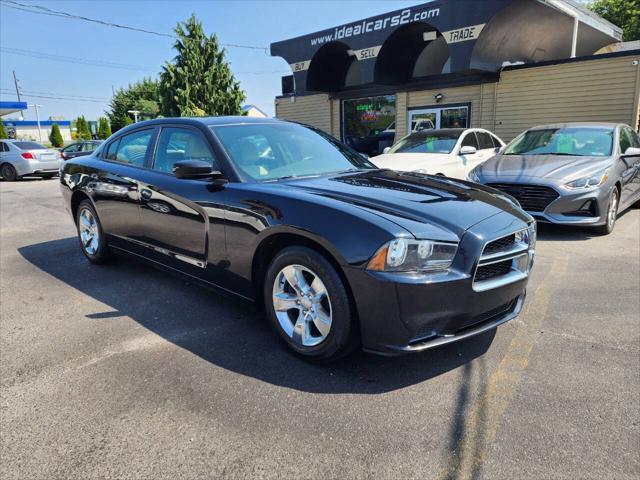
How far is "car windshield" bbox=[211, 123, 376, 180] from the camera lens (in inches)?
138

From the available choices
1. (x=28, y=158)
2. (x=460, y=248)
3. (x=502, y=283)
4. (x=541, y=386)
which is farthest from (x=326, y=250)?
(x=28, y=158)

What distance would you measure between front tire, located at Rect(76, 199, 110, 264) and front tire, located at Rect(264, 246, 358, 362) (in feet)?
8.98

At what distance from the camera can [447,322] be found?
252 cm

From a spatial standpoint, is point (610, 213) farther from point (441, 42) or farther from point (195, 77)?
point (195, 77)

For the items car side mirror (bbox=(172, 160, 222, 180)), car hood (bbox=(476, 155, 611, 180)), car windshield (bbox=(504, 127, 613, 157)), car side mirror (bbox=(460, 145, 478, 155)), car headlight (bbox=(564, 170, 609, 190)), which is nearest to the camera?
car side mirror (bbox=(172, 160, 222, 180))

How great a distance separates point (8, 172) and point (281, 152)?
17.1 m

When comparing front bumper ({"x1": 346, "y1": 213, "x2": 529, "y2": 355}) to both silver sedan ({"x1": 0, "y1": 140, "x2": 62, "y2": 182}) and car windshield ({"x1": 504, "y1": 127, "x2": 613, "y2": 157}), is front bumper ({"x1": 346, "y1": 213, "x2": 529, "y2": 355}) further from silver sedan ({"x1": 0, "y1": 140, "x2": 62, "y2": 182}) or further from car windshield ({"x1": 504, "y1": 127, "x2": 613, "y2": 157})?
silver sedan ({"x1": 0, "y1": 140, "x2": 62, "y2": 182})

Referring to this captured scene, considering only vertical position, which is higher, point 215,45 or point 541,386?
point 215,45

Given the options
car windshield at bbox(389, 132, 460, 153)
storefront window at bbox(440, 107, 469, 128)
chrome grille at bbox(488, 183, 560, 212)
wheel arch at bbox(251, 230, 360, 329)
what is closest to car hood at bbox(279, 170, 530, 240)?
wheel arch at bbox(251, 230, 360, 329)

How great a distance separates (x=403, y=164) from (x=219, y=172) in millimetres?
5198

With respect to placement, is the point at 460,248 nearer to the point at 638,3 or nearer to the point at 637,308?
→ the point at 637,308

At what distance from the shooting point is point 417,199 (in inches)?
117

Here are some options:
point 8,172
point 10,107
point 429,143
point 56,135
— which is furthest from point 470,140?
point 10,107

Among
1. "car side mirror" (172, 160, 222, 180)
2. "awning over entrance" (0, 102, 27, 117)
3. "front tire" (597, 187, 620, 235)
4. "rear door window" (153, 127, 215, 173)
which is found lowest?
"front tire" (597, 187, 620, 235)
